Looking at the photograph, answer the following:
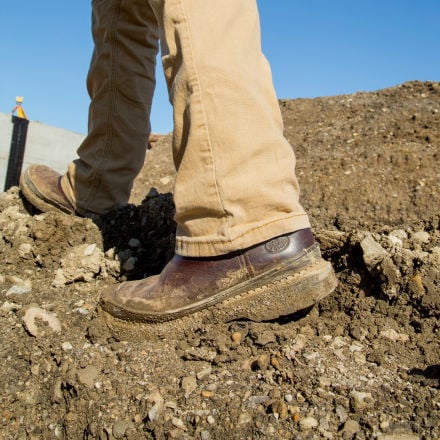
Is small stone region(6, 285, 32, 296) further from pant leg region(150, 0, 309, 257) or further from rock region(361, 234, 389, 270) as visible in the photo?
rock region(361, 234, 389, 270)

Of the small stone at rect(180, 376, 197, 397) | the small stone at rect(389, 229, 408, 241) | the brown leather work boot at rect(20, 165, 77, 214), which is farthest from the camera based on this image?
the brown leather work boot at rect(20, 165, 77, 214)

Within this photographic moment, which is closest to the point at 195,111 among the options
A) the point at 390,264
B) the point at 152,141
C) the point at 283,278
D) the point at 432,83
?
the point at 283,278

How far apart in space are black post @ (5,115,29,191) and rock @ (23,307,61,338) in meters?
4.15

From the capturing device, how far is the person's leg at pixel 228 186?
1.21m

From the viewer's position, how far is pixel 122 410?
1.16 m

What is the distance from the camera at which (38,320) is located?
1.51 m

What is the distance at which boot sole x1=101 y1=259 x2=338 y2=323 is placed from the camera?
1330 millimetres

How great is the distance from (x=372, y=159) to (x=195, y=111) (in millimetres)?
3533

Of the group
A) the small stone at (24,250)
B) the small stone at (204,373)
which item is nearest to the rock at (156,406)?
the small stone at (204,373)

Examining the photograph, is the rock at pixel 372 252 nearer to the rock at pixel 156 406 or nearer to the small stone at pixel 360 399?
the small stone at pixel 360 399

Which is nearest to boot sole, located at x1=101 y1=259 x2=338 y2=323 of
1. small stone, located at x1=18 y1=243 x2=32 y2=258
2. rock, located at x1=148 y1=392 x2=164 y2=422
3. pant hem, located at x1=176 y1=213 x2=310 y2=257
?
pant hem, located at x1=176 y1=213 x2=310 y2=257

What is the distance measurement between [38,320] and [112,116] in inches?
45.2

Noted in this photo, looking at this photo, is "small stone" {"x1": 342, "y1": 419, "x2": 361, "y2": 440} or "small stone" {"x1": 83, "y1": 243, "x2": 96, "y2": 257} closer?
"small stone" {"x1": 342, "y1": 419, "x2": 361, "y2": 440}

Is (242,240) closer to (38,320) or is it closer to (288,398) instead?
(288,398)
